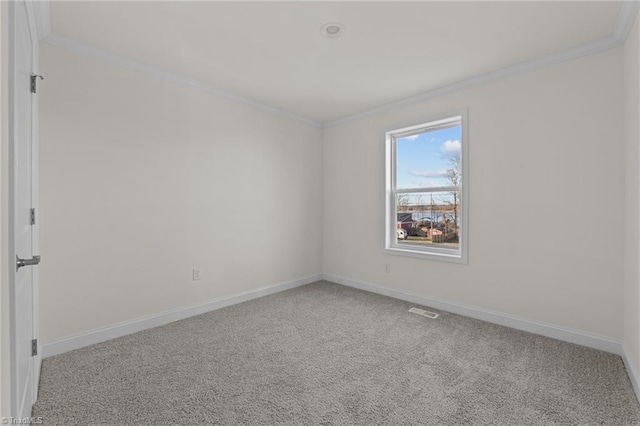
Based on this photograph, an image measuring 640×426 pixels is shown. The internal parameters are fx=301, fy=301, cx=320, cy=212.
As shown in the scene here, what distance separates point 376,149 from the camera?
409cm

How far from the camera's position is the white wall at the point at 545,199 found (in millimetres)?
2434

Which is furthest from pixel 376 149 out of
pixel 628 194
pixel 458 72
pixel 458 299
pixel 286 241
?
pixel 628 194

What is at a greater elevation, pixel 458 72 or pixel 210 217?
pixel 458 72

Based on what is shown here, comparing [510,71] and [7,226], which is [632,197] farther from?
[7,226]

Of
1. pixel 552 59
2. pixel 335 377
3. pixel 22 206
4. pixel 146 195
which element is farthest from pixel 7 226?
pixel 552 59

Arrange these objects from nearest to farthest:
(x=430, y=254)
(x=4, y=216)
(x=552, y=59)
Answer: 1. (x=4, y=216)
2. (x=552, y=59)
3. (x=430, y=254)

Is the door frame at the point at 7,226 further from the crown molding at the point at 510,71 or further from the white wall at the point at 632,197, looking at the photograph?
the crown molding at the point at 510,71

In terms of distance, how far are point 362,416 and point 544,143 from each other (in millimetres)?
2725

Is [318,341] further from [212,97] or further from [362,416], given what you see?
[212,97]

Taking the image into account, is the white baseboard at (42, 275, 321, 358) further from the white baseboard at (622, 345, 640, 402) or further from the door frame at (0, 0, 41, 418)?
the white baseboard at (622, 345, 640, 402)

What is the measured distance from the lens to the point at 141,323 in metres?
2.85

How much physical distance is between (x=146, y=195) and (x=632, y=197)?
3941mm

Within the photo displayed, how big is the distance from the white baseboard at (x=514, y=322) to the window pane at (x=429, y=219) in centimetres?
66

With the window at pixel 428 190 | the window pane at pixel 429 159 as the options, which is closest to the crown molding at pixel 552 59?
the window at pixel 428 190
